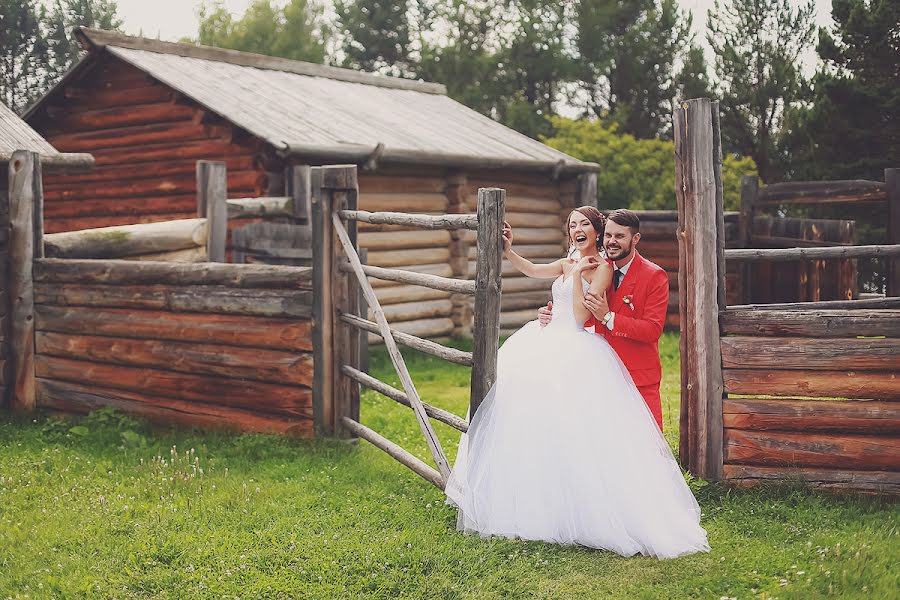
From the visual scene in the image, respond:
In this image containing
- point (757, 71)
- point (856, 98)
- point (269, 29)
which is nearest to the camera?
point (856, 98)

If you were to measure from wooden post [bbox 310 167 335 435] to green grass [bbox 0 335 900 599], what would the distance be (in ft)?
1.23

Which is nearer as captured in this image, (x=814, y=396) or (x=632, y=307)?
(x=632, y=307)

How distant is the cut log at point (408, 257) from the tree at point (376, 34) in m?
27.8

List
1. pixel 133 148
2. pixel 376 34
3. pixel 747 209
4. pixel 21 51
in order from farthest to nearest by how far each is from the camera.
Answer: pixel 376 34, pixel 21 51, pixel 133 148, pixel 747 209

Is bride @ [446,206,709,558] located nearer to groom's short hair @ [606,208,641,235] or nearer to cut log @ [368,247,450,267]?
groom's short hair @ [606,208,641,235]

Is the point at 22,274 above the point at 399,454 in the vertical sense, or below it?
above

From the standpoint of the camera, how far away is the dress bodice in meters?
5.26

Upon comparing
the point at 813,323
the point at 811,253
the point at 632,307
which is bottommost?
the point at 813,323

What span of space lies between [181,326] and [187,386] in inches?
18.0

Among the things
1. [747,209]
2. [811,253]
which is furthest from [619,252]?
[747,209]

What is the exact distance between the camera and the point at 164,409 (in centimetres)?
738

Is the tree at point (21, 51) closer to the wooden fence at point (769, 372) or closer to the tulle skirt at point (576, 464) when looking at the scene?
the wooden fence at point (769, 372)

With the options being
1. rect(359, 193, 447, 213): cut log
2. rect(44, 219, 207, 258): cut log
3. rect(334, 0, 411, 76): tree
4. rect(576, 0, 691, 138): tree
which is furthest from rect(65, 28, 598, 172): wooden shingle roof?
rect(334, 0, 411, 76): tree

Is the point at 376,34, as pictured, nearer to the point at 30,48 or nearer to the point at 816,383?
the point at 30,48
